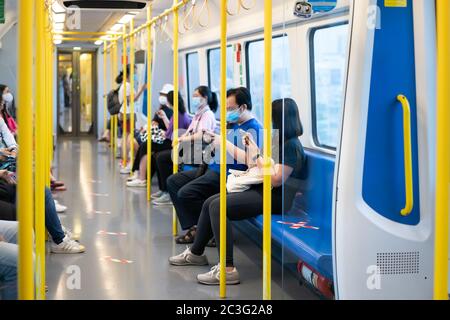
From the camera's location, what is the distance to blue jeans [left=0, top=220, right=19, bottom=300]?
279 cm

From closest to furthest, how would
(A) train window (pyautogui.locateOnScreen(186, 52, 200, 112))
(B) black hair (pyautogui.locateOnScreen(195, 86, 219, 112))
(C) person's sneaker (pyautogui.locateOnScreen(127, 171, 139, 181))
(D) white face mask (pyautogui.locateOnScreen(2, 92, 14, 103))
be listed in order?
1. (D) white face mask (pyautogui.locateOnScreen(2, 92, 14, 103))
2. (B) black hair (pyautogui.locateOnScreen(195, 86, 219, 112))
3. (C) person's sneaker (pyautogui.locateOnScreen(127, 171, 139, 181))
4. (A) train window (pyautogui.locateOnScreen(186, 52, 200, 112))

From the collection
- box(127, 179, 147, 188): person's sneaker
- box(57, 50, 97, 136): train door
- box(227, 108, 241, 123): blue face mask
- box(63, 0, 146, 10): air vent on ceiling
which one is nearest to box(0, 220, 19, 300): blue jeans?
box(227, 108, 241, 123): blue face mask

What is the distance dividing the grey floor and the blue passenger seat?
195mm

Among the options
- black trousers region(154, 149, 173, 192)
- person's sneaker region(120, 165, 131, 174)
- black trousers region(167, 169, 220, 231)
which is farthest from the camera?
person's sneaker region(120, 165, 131, 174)

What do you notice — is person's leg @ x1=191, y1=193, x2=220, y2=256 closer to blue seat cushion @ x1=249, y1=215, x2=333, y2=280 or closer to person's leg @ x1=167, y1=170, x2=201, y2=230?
person's leg @ x1=167, y1=170, x2=201, y2=230

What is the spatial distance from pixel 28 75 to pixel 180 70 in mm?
12171

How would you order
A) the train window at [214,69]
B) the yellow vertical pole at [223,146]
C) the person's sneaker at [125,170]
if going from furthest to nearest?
the person's sneaker at [125,170] < the train window at [214,69] < the yellow vertical pole at [223,146]

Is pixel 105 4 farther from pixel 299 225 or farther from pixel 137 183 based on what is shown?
pixel 299 225

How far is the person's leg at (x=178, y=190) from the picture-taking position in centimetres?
693

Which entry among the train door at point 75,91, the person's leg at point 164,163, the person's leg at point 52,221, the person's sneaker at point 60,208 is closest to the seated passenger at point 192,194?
the person's leg at point 52,221

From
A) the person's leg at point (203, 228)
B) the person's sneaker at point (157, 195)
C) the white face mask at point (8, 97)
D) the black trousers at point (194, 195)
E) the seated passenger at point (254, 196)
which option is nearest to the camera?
the white face mask at point (8, 97)

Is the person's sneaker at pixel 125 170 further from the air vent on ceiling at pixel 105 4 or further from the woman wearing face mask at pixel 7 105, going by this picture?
the woman wearing face mask at pixel 7 105

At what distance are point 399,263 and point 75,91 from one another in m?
19.1

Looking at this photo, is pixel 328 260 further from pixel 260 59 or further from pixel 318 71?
pixel 260 59
